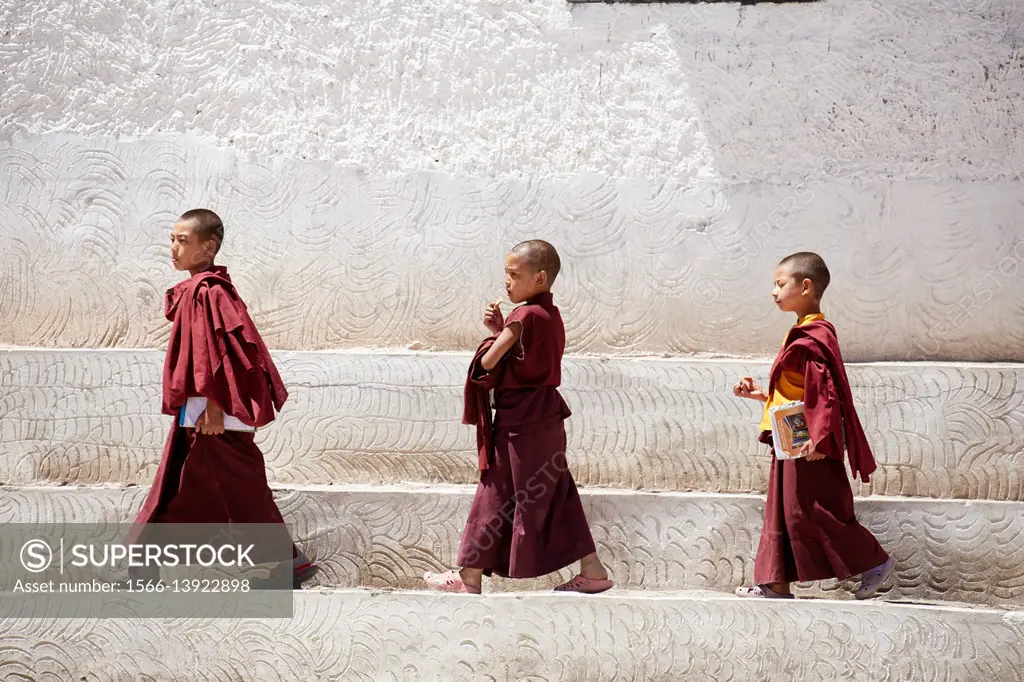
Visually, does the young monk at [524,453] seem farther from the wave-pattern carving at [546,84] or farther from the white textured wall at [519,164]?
the wave-pattern carving at [546,84]

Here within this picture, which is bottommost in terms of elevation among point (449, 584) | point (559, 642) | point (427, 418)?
point (559, 642)

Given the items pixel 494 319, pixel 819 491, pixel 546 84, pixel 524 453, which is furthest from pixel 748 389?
pixel 546 84

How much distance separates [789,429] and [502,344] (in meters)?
1.09

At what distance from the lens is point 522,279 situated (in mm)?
4051

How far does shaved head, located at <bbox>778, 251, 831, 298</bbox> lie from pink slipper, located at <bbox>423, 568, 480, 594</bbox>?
169 cm

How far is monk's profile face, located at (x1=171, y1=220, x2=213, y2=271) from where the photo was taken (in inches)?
166

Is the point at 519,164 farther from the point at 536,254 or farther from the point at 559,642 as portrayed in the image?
the point at 559,642

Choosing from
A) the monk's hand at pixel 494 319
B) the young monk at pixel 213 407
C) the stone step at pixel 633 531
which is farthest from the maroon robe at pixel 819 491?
the young monk at pixel 213 407

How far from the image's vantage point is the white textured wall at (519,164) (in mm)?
5242

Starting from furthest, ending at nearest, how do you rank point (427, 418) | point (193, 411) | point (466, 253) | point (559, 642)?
point (466, 253)
point (427, 418)
point (193, 411)
point (559, 642)

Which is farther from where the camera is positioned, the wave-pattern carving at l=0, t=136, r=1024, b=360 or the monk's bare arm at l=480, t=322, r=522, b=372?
the wave-pattern carving at l=0, t=136, r=1024, b=360

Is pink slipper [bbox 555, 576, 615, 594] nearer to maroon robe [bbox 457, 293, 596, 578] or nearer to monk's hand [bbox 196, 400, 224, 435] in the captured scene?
maroon robe [bbox 457, 293, 596, 578]

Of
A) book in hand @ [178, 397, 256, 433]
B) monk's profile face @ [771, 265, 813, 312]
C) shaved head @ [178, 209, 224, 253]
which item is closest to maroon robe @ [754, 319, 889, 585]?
monk's profile face @ [771, 265, 813, 312]

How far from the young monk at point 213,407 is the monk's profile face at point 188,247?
78 mm
